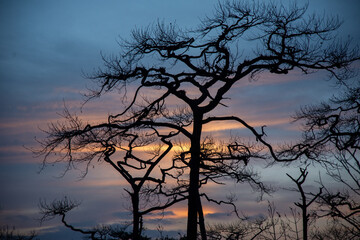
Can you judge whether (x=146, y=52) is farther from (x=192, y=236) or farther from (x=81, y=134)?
(x=192, y=236)

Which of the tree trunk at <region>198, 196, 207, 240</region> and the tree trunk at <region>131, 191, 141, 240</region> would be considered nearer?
the tree trunk at <region>198, 196, 207, 240</region>

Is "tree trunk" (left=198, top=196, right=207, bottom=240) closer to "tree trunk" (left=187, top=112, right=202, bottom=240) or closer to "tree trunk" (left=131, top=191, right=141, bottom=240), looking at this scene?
"tree trunk" (left=187, top=112, right=202, bottom=240)

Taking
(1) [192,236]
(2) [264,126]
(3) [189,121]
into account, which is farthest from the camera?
(3) [189,121]

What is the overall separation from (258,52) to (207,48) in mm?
2215

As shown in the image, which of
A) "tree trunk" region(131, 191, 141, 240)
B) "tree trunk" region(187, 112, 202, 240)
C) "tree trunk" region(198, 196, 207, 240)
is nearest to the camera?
"tree trunk" region(187, 112, 202, 240)

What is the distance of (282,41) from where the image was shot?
14305 millimetres

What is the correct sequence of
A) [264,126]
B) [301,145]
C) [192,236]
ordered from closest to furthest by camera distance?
[192,236], [264,126], [301,145]

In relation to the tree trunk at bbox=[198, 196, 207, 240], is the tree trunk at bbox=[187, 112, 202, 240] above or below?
above

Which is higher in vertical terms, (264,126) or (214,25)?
(214,25)

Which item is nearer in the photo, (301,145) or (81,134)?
(81,134)

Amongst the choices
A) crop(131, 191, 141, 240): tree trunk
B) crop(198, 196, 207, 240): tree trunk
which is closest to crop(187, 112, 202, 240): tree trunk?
crop(198, 196, 207, 240): tree trunk

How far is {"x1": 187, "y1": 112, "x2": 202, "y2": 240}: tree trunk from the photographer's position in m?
13.6

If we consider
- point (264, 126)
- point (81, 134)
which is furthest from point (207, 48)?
point (81, 134)

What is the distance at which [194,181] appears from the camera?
14.0 meters
